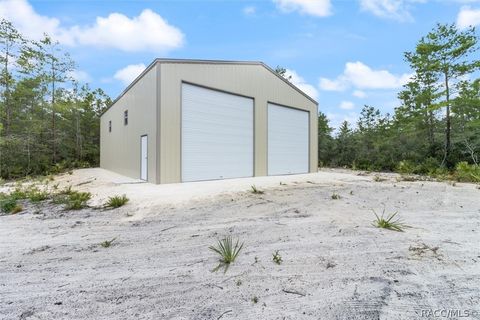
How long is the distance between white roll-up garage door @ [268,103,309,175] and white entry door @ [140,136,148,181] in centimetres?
534

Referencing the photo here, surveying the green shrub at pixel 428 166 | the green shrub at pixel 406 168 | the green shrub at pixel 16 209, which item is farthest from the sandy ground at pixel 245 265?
the green shrub at pixel 428 166

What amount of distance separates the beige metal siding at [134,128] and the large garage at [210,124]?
34mm

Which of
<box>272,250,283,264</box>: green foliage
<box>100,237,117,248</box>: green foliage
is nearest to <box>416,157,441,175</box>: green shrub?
<box>272,250,283,264</box>: green foliage

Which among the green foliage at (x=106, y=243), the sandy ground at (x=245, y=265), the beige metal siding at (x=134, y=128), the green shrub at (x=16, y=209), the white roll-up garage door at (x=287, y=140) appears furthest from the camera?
the white roll-up garage door at (x=287, y=140)

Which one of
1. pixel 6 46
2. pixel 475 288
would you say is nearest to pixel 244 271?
pixel 475 288

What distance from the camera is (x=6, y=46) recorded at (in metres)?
12.5

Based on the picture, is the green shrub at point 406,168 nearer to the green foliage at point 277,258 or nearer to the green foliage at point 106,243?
the green foliage at point 277,258

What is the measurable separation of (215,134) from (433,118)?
14463 millimetres

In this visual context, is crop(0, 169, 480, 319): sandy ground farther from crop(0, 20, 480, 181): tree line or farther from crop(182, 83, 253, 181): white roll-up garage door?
crop(0, 20, 480, 181): tree line

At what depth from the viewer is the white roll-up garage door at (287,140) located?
1168cm

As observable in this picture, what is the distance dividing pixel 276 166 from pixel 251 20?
6.21 metres

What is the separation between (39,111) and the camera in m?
15.1

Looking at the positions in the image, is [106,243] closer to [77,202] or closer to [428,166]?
[77,202]

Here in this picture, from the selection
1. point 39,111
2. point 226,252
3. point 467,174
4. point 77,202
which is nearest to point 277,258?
point 226,252
